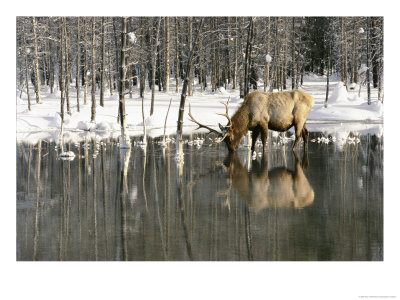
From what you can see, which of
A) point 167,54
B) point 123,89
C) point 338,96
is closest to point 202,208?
point 123,89

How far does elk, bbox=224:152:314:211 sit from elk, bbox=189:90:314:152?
1.81 m

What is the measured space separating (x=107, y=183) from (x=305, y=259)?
19.2ft

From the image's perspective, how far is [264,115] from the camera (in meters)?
16.2

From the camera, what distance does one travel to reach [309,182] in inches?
447

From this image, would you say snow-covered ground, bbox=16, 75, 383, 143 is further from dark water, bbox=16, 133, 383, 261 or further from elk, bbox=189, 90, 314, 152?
dark water, bbox=16, 133, 383, 261

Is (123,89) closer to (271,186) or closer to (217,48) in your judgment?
(271,186)

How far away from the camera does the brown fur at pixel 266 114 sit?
1602 cm

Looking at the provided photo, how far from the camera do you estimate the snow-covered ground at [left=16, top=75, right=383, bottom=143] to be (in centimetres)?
2539

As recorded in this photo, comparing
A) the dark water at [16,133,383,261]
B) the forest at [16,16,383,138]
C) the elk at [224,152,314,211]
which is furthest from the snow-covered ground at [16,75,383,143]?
the elk at [224,152,314,211]

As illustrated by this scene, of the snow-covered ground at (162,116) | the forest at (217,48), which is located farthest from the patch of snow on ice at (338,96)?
the forest at (217,48)
